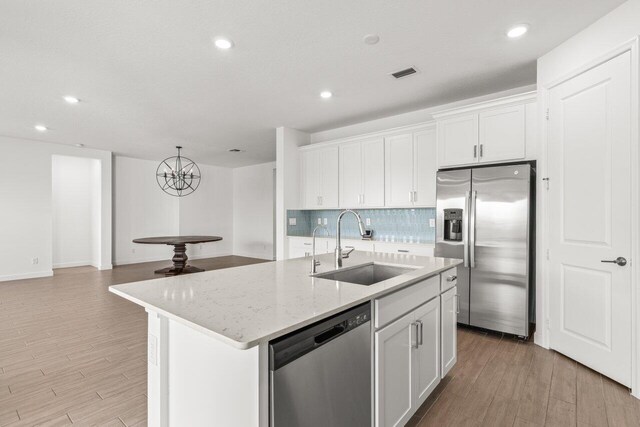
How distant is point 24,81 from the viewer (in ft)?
11.4

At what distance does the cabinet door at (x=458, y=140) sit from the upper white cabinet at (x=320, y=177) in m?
1.78

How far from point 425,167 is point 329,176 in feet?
5.25

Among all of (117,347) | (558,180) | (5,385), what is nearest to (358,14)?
(558,180)

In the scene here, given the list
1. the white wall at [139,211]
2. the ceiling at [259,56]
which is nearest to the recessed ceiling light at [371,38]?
the ceiling at [259,56]

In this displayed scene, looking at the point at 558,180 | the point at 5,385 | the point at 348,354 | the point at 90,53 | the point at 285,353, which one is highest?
the point at 90,53

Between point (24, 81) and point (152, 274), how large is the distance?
4.06 metres

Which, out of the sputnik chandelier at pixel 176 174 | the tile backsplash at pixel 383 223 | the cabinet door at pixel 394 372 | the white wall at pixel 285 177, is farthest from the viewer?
the sputnik chandelier at pixel 176 174

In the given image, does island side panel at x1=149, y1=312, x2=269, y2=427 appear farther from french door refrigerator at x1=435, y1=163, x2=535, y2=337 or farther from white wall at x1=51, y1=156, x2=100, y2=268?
white wall at x1=51, y1=156, x2=100, y2=268

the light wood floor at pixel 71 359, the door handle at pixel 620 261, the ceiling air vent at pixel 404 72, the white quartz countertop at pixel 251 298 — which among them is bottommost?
the light wood floor at pixel 71 359

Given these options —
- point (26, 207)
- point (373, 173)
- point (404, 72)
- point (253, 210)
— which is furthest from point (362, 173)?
point (26, 207)

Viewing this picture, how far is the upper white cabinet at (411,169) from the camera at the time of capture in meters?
4.12

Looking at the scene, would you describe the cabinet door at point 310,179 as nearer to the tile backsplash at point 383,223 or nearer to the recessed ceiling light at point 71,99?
the tile backsplash at point 383,223

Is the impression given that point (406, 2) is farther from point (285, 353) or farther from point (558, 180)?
point (285, 353)

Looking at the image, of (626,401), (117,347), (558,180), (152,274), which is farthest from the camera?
(152,274)
